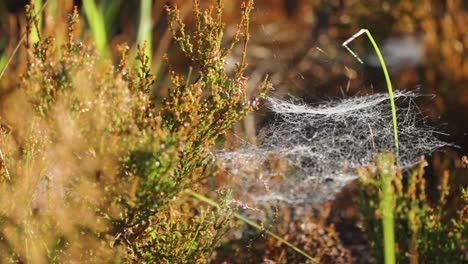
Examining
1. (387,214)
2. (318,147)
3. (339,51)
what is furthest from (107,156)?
(339,51)

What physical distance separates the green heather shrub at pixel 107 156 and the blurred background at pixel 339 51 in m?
0.88

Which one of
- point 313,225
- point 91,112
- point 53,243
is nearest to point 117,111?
point 91,112

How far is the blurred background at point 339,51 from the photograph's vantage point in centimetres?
A: 330

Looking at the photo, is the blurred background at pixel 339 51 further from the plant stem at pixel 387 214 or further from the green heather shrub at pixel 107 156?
the plant stem at pixel 387 214

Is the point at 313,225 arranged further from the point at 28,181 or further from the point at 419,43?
the point at 419,43

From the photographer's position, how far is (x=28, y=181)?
174 centimetres

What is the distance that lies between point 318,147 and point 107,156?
151 centimetres

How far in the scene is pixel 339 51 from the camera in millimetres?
4492

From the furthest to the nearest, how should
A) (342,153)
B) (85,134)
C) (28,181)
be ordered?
(342,153) → (28,181) → (85,134)

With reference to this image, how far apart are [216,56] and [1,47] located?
3.01 m

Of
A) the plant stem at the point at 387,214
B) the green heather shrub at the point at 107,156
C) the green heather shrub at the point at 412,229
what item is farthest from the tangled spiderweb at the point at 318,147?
the plant stem at the point at 387,214

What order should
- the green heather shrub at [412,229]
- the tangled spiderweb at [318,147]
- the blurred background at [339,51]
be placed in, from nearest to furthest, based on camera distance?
the green heather shrub at [412,229]
the tangled spiderweb at [318,147]
the blurred background at [339,51]

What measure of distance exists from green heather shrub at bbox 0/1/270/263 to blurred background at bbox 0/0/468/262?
876 mm

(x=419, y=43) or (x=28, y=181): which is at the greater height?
(x=419, y=43)
